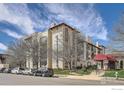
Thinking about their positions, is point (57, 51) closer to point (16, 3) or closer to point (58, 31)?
point (58, 31)

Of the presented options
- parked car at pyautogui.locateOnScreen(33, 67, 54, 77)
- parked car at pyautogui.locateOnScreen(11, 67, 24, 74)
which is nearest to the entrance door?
parked car at pyautogui.locateOnScreen(33, 67, 54, 77)

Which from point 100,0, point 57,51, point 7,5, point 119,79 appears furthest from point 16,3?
point 57,51

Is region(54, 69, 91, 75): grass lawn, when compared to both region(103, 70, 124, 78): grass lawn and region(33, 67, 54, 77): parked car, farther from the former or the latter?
region(103, 70, 124, 78): grass lawn

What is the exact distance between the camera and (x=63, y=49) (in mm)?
36062

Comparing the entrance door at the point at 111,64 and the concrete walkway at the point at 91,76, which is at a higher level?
the entrance door at the point at 111,64

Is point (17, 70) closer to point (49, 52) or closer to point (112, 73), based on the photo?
point (49, 52)

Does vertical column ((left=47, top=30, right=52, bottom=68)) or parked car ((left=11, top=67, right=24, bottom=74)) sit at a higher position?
vertical column ((left=47, top=30, right=52, bottom=68))

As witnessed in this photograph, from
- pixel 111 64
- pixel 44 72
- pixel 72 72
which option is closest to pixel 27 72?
pixel 44 72

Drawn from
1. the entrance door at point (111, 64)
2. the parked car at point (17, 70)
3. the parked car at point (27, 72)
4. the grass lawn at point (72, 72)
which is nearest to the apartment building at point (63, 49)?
the parked car at point (27, 72)

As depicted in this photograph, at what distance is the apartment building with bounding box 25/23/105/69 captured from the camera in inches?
1154

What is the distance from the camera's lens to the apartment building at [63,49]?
29.3 meters

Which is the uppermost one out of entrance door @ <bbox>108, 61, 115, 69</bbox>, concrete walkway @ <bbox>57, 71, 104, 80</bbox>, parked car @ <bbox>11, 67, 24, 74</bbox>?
entrance door @ <bbox>108, 61, 115, 69</bbox>

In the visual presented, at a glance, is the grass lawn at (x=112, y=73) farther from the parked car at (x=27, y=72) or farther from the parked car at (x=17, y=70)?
the parked car at (x=17, y=70)

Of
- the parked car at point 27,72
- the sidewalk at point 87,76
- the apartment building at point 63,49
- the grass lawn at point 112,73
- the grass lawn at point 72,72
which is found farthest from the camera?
the parked car at point 27,72
